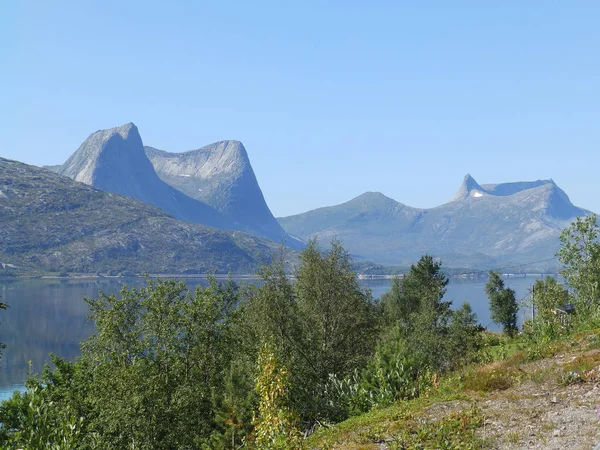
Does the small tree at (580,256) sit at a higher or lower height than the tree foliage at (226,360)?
higher

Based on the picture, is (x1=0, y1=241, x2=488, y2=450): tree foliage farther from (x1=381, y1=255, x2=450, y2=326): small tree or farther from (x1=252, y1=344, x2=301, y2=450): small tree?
(x1=381, y1=255, x2=450, y2=326): small tree

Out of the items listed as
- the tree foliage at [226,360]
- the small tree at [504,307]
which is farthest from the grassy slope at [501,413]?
the small tree at [504,307]

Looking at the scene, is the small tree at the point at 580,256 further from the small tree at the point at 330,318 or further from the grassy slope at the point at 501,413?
the grassy slope at the point at 501,413

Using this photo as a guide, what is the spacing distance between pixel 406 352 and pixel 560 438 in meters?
15.8

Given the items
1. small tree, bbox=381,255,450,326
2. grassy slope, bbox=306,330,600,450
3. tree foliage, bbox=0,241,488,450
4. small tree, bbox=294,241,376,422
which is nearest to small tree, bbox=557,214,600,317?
tree foliage, bbox=0,241,488,450

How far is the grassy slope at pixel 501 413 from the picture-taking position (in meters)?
15.6

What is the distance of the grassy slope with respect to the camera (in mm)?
15555

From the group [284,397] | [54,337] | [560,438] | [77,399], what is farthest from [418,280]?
[54,337]

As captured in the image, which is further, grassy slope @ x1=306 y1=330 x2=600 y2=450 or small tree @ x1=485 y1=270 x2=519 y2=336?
small tree @ x1=485 y1=270 x2=519 y2=336

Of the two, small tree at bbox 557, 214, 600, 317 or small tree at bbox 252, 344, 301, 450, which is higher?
small tree at bbox 557, 214, 600, 317

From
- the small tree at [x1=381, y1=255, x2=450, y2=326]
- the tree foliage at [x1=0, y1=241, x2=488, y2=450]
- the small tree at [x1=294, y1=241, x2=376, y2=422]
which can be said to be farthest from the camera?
the small tree at [x1=381, y1=255, x2=450, y2=326]

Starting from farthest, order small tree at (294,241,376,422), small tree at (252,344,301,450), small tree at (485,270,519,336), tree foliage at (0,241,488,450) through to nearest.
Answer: small tree at (485,270,519,336)
small tree at (294,241,376,422)
tree foliage at (0,241,488,450)
small tree at (252,344,301,450)

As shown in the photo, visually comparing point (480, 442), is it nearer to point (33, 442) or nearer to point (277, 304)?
point (33, 442)

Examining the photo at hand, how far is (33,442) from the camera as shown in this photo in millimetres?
16234
